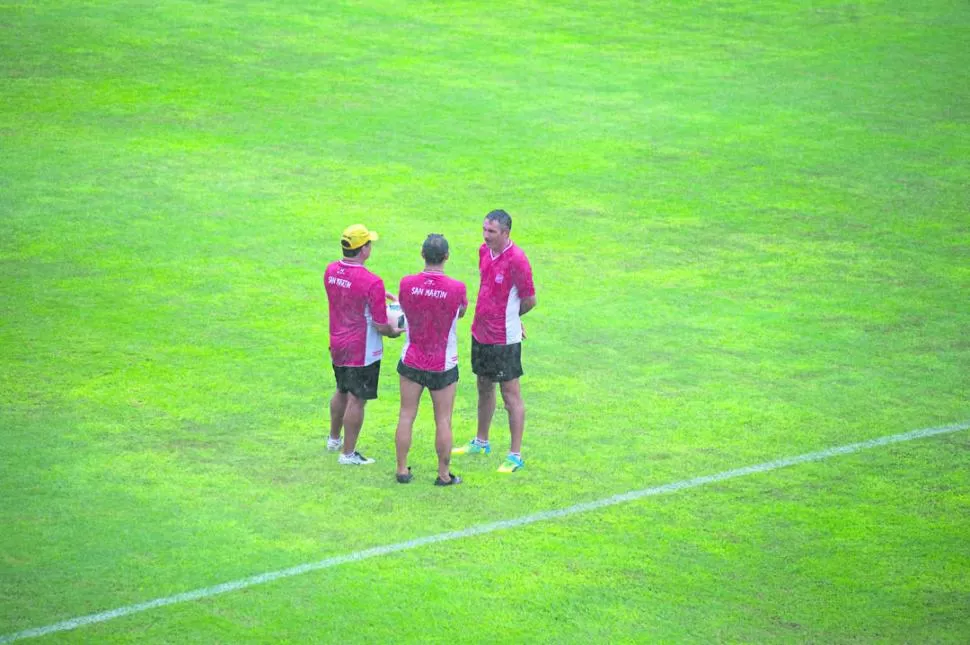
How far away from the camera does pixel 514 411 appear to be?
37.8 feet

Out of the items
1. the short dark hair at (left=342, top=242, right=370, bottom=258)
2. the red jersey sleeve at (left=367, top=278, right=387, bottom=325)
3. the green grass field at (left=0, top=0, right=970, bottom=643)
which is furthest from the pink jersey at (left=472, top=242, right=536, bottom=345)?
the green grass field at (left=0, top=0, right=970, bottom=643)

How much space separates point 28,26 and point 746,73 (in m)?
15.2

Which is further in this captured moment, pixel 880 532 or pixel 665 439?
pixel 665 439

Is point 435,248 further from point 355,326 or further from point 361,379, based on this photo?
point 361,379

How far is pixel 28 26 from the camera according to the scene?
27.7 m

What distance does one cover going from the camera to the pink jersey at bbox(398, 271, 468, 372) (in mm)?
10742

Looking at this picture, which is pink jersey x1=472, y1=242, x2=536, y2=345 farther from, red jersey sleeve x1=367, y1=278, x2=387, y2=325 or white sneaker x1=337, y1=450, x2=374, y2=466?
white sneaker x1=337, y1=450, x2=374, y2=466

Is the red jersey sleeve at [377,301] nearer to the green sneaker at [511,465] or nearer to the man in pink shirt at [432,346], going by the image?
the man in pink shirt at [432,346]

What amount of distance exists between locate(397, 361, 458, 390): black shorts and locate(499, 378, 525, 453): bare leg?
713mm

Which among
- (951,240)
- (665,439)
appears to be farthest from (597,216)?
(665,439)

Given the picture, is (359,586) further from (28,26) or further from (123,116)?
(28,26)

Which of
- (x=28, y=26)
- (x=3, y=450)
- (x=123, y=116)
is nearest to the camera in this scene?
(x=3, y=450)

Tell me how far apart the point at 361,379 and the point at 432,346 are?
81 cm

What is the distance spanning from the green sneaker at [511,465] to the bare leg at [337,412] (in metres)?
1.50
